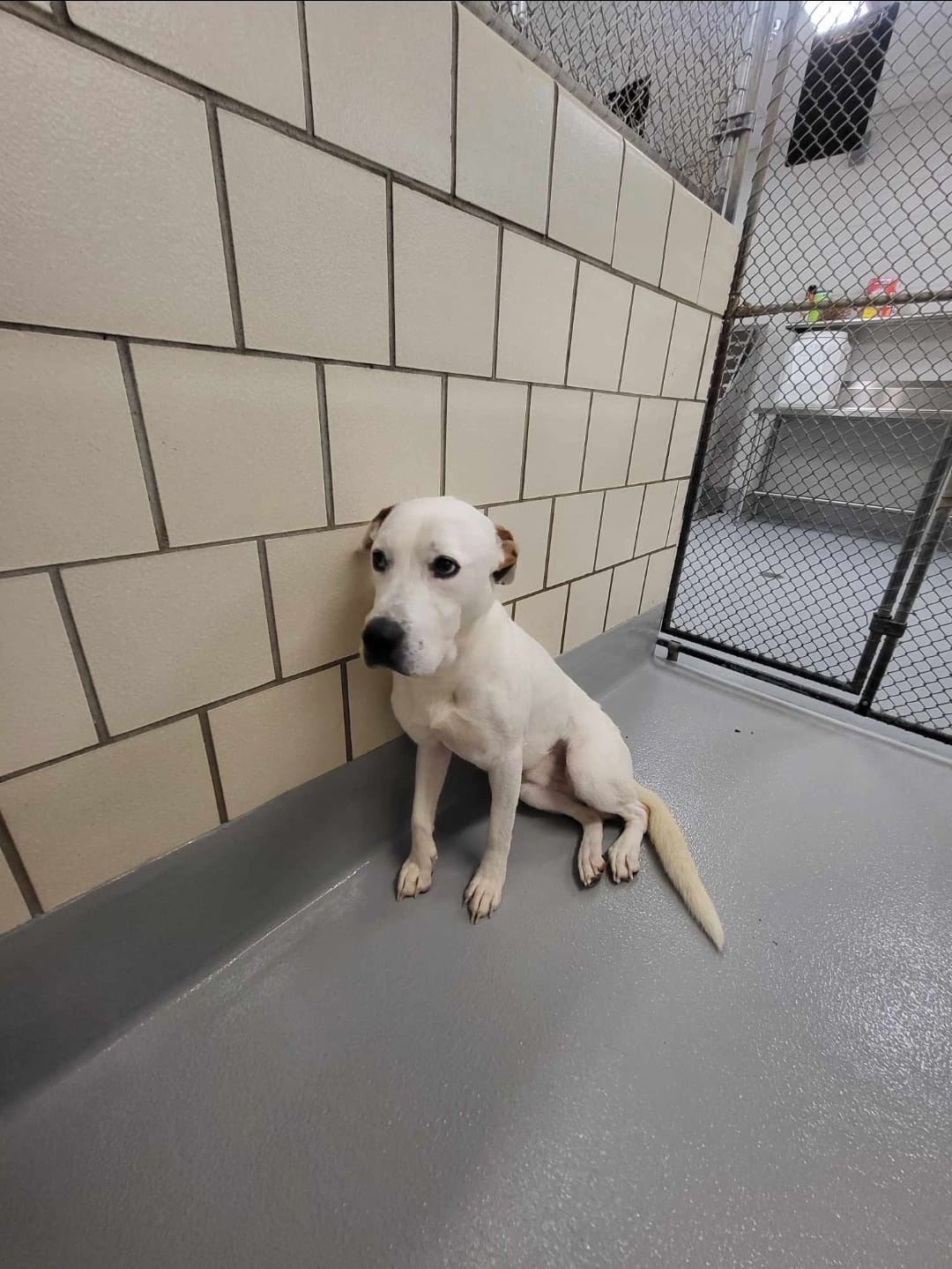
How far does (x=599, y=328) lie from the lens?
97cm

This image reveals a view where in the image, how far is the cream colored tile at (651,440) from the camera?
1209mm

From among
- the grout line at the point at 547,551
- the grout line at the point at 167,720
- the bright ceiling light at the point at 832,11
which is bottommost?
the grout line at the point at 167,720

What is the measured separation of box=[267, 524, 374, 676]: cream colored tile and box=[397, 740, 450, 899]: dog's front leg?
0.23m

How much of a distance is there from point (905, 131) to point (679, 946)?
2068 millimetres

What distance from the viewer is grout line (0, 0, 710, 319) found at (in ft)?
1.20

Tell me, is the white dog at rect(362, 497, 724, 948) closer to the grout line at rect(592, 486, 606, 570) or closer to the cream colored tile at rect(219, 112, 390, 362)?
the cream colored tile at rect(219, 112, 390, 362)

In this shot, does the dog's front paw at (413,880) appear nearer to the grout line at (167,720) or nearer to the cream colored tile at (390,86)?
the grout line at (167,720)

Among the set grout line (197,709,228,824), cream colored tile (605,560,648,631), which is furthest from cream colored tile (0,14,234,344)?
cream colored tile (605,560,648,631)

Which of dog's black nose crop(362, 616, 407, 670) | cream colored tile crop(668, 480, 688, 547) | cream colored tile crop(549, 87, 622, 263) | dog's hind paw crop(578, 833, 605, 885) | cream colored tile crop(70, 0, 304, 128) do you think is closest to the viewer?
cream colored tile crop(70, 0, 304, 128)

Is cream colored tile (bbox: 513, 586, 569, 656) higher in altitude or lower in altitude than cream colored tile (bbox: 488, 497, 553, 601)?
lower

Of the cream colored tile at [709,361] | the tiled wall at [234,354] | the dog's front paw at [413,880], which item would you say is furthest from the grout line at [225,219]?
the cream colored tile at [709,361]

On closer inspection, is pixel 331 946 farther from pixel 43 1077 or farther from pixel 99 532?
pixel 99 532

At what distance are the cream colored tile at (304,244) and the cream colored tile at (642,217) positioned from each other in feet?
1.88

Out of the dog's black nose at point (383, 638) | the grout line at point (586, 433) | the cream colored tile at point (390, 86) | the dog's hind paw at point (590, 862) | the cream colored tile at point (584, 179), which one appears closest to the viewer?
the cream colored tile at point (390, 86)
